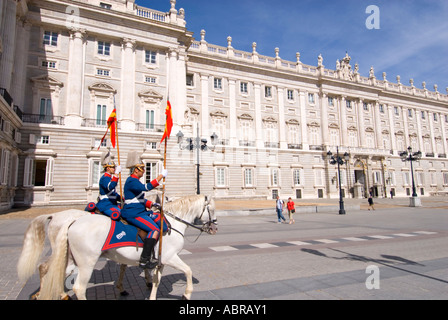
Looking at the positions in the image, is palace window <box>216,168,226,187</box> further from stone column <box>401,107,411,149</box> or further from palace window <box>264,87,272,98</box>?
stone column <box>401,107,411,149</box>

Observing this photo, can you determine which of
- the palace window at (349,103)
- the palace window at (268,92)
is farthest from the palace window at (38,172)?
the palace window at (349,103)

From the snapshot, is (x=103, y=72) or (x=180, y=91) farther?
(x=180, y=91)

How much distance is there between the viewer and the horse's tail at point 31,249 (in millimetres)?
3952

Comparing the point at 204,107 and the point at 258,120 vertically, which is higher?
the point at 204,107

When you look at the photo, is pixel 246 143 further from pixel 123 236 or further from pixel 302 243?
pixel 123 236

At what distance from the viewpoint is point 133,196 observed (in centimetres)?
429

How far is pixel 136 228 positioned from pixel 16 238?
915cm

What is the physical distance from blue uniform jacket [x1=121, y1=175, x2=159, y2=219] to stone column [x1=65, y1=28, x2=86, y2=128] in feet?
79.9

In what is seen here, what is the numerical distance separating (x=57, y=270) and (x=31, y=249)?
725 mm

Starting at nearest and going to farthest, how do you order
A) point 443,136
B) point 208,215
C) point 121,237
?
point 121,237
point 208,215
point 443,136

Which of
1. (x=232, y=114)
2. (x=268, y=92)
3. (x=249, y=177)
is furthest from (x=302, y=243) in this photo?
(x=268, y=92)

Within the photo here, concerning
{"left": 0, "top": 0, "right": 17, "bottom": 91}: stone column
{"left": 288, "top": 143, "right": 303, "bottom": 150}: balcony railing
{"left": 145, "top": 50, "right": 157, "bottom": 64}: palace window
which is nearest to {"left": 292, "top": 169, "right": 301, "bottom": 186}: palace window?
{"left": 288, "top": 143, "right": 303, "bottom": 150}: balcony railing

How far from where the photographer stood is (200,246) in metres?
8.86

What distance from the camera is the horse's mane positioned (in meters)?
4.71
